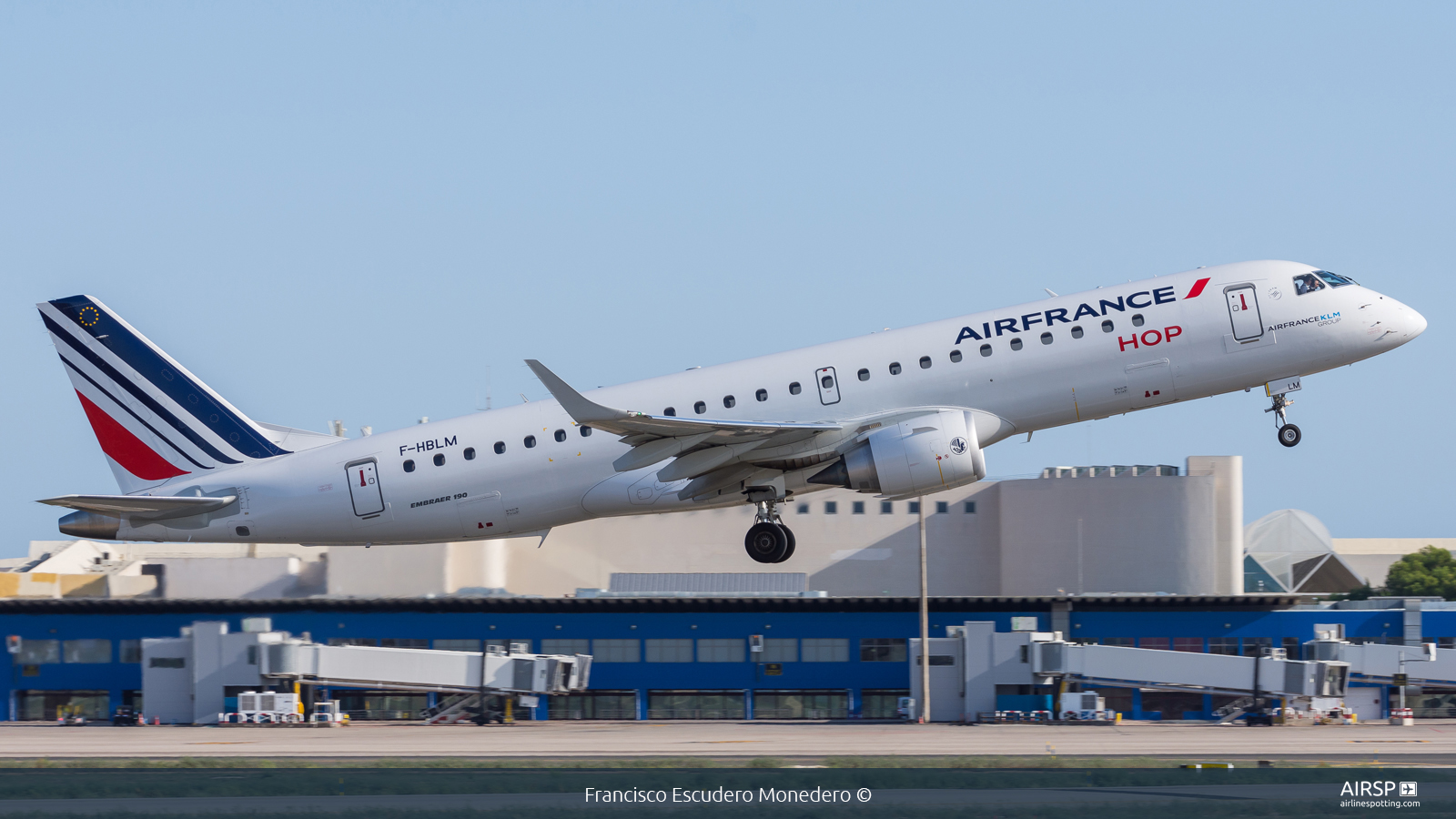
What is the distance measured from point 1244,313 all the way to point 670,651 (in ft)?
135

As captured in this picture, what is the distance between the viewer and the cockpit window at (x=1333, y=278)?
34656 mm

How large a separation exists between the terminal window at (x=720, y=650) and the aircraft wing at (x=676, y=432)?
36.6 meters

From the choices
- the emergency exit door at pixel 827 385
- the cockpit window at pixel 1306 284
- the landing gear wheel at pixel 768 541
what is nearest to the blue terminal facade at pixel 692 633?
the landing gear wheel at pixel 768 541

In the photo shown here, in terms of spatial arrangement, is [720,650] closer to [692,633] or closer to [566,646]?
[692,633]

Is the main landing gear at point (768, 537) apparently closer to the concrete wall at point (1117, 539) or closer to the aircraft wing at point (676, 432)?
the aircraft wing at point (676, 432)

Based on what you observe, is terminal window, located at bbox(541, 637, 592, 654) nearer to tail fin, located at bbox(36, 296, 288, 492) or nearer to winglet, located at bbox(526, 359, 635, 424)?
tail fin, located at bbox(36, 296, 288, 492)

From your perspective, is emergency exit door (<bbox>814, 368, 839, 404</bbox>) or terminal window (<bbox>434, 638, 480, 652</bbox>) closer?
emergency exit door (<bbox>814, 368, 839, 404</bbox>)

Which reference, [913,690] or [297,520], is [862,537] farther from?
[297,520]

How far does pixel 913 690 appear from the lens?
60469 millimetres

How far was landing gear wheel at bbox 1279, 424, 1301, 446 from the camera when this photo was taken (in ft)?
117

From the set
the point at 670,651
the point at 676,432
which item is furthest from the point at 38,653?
the point at 676,432

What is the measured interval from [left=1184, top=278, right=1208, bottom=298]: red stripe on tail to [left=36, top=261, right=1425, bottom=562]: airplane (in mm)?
46

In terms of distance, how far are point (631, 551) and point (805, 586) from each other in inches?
413

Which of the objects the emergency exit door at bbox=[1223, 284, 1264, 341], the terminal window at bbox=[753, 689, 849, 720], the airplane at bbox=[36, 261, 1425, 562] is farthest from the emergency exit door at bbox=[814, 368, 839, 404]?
the terminal window at bbox=[753, 689, 849, 720]
